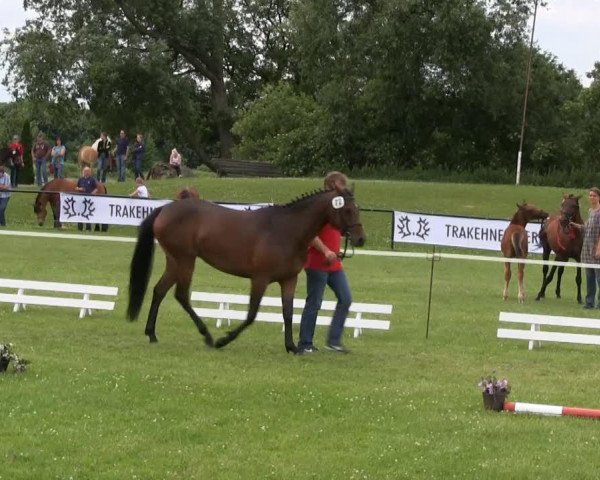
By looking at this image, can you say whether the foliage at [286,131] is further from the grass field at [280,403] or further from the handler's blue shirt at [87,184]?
the grass field at [280,403]

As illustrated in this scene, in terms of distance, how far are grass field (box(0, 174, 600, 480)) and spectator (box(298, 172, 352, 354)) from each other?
0.31 meters

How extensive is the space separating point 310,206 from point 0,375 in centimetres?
394

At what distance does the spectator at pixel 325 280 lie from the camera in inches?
470

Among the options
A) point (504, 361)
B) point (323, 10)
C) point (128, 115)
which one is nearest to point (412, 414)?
point (504, 361)

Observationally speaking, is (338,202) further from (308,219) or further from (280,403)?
(280,403)

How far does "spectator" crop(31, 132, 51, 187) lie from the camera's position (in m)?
35.1

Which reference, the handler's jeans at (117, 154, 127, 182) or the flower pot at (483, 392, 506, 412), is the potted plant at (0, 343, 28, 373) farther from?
the handler's jeans at (117, 154, 127, 182)

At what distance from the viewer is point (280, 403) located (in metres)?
9.12

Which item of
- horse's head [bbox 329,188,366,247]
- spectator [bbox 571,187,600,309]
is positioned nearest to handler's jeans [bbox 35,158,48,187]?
spectator [bbox 571,187,600,309]

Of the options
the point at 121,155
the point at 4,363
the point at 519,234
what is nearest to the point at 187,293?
the point at 4,363

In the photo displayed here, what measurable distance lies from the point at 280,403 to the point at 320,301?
3.08m

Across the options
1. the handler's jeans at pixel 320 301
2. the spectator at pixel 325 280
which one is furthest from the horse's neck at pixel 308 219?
the handler's jeans at pixel 320 301

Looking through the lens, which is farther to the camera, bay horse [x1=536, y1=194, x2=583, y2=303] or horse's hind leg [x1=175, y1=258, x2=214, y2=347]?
bay horse [x1=536, y1=194, x2=583, y2=303]

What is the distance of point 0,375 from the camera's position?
9836mm
